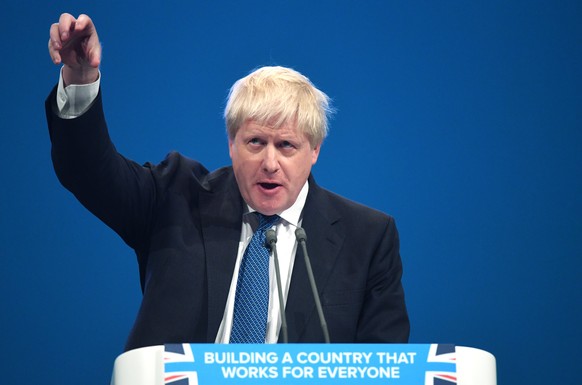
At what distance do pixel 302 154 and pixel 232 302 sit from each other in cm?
45

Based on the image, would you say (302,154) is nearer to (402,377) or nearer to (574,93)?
(402,377)

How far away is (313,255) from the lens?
2.56 meters

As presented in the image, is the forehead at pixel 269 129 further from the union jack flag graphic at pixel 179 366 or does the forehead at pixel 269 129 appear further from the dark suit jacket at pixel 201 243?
the union jack flag graphic at pixel 179 366

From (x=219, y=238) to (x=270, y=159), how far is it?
0.84ft

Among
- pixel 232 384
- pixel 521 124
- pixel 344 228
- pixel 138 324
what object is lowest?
pixel 232 384

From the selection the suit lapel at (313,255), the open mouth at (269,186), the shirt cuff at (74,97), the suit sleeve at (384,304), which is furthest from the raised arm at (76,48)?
the suit sleeve at (384,304)

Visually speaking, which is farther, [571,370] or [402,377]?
[571,370]

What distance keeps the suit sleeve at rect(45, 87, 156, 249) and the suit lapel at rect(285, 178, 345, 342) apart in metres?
0.44

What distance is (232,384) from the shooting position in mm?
1611

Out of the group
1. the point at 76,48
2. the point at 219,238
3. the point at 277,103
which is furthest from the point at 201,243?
the point at 76,48

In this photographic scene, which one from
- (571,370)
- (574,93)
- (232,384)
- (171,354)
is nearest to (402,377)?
(232,384)

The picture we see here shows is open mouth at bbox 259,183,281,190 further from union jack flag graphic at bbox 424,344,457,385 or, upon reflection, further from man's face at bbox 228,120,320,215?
union jack flag graphic at bbox 424,344,457,385

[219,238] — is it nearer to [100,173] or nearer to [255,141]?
[255,141]

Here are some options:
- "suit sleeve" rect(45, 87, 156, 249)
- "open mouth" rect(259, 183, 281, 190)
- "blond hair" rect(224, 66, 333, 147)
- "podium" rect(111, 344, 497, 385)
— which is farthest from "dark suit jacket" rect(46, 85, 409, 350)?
"podium" rect(111, 344, 497, 385)
